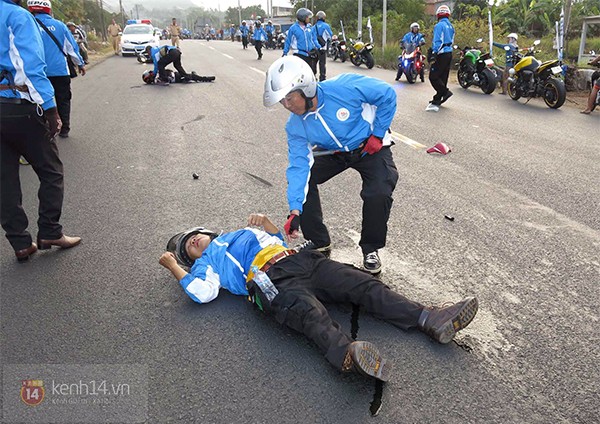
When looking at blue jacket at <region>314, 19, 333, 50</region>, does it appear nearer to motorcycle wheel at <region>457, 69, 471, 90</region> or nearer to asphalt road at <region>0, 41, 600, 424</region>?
motorcycle wheel at <region>457, 69, 471, 90</region>

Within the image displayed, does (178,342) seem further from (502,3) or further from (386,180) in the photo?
(502,3)

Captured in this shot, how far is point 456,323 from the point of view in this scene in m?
2.96

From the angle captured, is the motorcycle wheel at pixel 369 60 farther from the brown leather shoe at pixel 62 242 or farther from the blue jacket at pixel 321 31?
the brown leather shoe at pixel 62 242

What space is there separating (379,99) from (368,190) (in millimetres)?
653

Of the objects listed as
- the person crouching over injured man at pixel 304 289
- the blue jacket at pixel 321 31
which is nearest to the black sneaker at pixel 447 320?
the person crouching over injured man at pixel 304 289

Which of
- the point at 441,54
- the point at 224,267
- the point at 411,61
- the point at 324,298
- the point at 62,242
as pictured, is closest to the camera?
the point at 324,298

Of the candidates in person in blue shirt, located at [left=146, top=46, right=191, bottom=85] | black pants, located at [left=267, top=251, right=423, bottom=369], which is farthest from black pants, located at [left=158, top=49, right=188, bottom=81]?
black pants, located at [left=267, top=251, right=423, bottom=369]

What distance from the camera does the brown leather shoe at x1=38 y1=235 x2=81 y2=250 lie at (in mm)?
4348

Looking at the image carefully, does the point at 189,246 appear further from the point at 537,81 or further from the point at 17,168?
the point at 537,81

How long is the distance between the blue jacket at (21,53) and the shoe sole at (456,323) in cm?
333

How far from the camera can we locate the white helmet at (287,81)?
3385mm

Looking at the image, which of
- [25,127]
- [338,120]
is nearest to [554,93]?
[338,120]

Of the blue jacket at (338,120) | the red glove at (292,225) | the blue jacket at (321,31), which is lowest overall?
the red glove at (292,225)

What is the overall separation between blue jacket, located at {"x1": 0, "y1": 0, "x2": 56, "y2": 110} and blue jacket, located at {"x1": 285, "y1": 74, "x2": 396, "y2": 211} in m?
1.94
